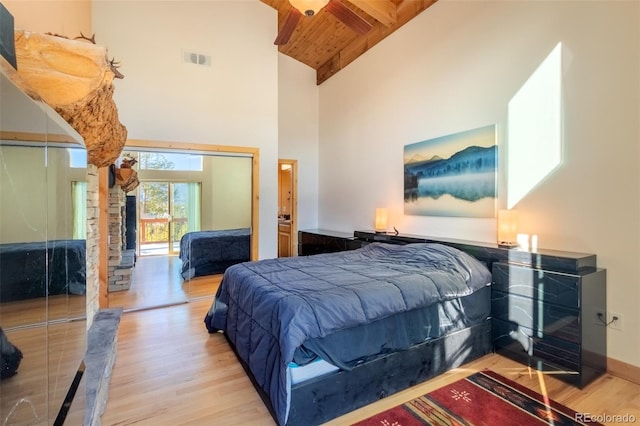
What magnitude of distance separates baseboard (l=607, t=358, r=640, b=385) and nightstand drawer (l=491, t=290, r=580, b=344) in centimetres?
48

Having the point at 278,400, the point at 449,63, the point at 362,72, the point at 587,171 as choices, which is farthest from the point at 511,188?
the point at 362,72

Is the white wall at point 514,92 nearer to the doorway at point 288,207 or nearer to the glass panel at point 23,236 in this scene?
the doorway at point 288,207

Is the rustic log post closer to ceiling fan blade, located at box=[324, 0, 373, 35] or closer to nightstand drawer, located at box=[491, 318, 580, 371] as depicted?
ceiling fan blade, located at box=[324, 0, 373, 35]

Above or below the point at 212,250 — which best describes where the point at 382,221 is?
above

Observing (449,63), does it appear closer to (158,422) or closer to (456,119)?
(456,119)

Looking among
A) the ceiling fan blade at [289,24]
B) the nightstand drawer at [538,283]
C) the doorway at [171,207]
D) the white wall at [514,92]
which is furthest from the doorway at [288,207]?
the nightstand drawer at [538,283]

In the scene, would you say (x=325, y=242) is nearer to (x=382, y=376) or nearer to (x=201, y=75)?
(x=201, y=75)

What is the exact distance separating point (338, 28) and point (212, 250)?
419 cm

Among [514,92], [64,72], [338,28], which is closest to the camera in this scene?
[64,72]

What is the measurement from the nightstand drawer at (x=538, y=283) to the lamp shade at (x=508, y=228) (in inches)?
12.8

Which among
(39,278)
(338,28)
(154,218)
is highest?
(338,28)

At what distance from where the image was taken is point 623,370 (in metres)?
2.38

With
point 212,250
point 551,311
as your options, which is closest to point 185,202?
point 212,250

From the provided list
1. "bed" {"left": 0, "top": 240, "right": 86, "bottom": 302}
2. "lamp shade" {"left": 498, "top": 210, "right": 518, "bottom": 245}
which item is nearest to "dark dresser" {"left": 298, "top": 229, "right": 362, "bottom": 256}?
"lamp shade" {"left": 498, "top": 210, "right": 518, "bottom": 245}
